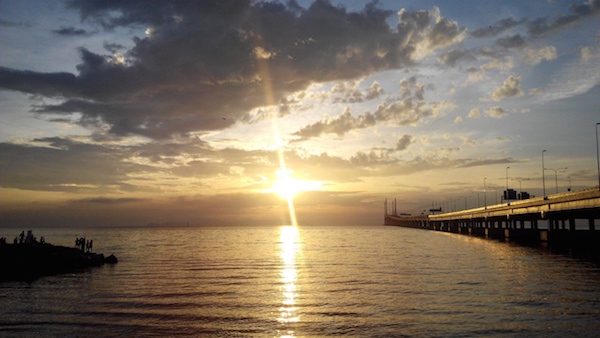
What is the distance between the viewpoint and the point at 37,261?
206 ft

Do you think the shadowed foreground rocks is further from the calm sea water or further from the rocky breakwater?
the calm sea water

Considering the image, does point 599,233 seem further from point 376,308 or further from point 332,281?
point 376,308

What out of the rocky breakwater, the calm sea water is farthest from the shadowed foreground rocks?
the calm sea water

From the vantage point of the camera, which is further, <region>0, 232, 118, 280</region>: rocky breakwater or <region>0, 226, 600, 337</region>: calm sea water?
<region>0, 232, 118, 280</region>: rocky breakwater

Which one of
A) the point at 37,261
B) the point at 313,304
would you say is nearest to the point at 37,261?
the point at 37,261

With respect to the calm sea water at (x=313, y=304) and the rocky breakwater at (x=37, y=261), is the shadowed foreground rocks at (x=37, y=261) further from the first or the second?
the calm sea water at (x=313, y=304)

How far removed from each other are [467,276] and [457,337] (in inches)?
1121

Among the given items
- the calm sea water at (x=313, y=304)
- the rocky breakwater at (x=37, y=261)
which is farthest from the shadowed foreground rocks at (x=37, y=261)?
the calm sea water at (x=313, y=304)

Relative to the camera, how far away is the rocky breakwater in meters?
58.1

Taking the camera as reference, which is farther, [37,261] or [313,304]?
[37,261]

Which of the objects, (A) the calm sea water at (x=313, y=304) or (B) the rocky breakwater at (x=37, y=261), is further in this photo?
(B) the rocky breakwater at (x=37, y=261)

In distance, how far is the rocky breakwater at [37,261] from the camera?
191 feet

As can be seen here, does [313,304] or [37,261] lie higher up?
[37,261]

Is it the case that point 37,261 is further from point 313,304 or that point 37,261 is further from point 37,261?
point 313,304
